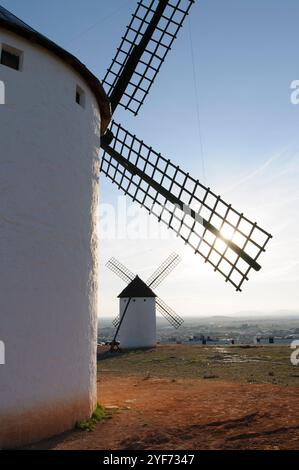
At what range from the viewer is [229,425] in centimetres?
783

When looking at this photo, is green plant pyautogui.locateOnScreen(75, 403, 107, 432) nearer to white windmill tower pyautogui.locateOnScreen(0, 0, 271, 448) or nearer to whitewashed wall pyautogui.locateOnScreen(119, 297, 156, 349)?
white windmill tower pyautogui.locateOnScreen(0, 0, 271, 448)

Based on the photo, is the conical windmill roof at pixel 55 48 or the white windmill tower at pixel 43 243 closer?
the white windmill tower at pixel 43 243

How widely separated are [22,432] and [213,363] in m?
15.5

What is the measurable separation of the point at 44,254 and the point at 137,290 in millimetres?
24259

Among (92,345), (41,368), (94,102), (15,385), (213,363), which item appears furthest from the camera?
(213,363)

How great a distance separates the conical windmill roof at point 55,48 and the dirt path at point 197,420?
24.6ft

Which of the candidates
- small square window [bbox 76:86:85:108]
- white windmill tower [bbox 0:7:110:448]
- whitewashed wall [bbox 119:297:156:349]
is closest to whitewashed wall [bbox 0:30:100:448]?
white windmill tower [bbox 0:7:110:448]

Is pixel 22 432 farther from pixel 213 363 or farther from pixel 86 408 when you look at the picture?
pixel 213 363

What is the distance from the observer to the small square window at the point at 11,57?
764cm

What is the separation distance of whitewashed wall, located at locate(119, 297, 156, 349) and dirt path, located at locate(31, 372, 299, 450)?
1790cm

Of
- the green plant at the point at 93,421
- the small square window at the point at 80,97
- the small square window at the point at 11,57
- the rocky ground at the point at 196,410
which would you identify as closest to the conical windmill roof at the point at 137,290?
the rocky ground at the point at 196,410

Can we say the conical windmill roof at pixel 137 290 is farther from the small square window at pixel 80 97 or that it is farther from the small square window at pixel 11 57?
the small square window at pixel 11 57
